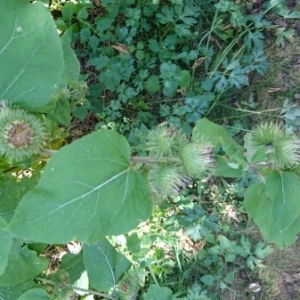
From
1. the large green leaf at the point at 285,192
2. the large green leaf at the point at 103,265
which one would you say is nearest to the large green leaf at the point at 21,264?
the large green leaf at the point at 103,265

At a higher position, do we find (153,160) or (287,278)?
(153,160)

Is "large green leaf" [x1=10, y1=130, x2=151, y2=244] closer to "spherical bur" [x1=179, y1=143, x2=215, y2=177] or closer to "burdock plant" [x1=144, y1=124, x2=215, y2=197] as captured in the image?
"burdock plant" [x1=144, y1=124, x2=215, y2=197]

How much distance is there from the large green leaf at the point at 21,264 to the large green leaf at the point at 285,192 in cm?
103

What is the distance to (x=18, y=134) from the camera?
1452 mm

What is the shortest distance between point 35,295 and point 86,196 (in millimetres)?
835

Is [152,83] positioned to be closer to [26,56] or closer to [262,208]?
[262,208]

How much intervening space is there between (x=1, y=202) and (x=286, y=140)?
117 cm

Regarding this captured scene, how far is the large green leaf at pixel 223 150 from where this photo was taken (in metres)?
1.54

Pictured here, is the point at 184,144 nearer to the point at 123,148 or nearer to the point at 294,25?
the point at 123,148

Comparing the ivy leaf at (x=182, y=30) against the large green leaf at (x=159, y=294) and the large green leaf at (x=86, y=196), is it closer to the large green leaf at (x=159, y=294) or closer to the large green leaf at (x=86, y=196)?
the large green leaf at (x=159, y=294)

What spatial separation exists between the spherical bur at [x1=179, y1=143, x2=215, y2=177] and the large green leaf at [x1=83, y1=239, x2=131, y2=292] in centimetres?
111

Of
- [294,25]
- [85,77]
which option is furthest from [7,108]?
[294,25]

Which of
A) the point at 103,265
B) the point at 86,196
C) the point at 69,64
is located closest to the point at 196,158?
the point at 86,196

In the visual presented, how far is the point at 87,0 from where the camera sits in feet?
10.3
